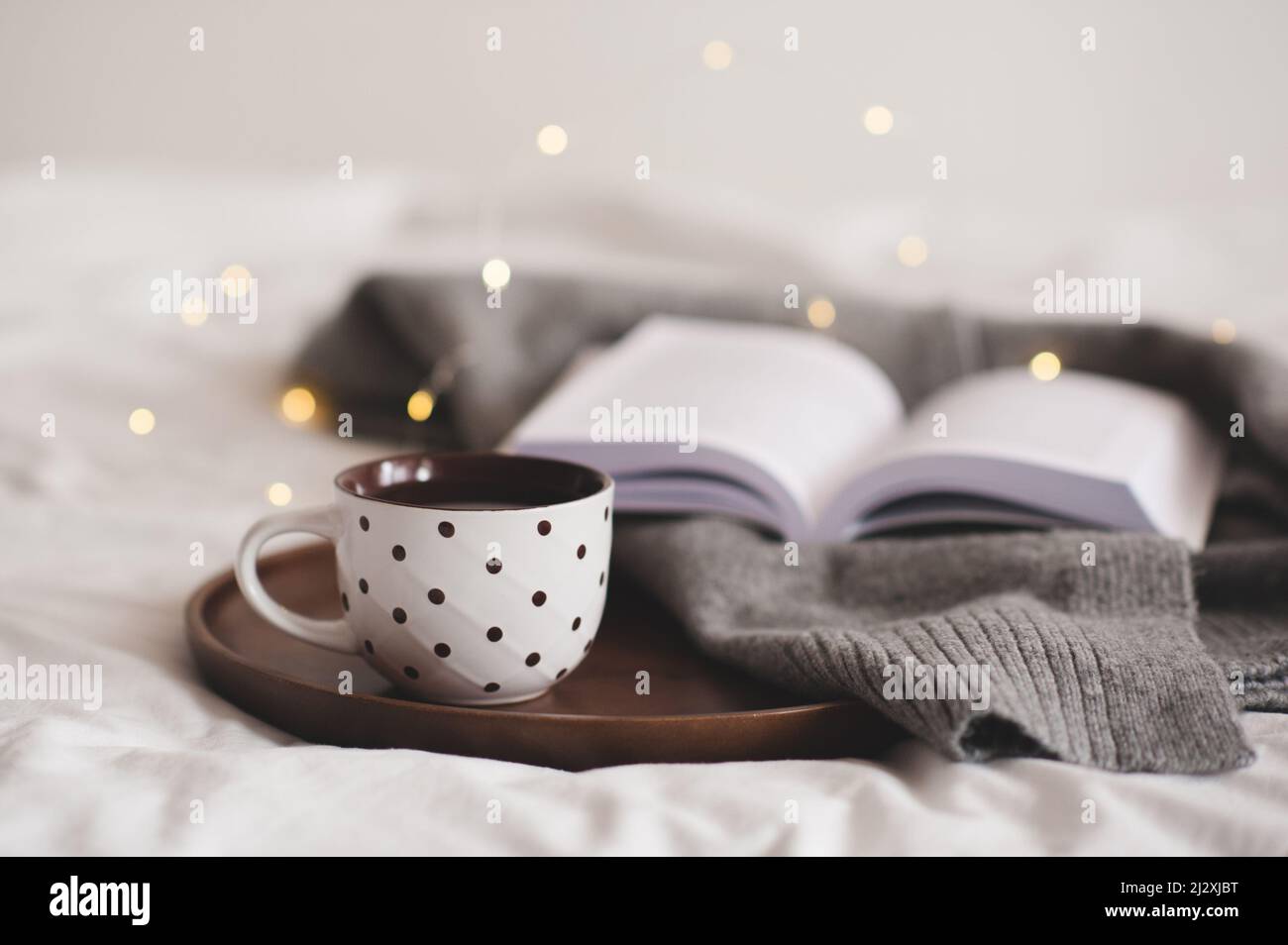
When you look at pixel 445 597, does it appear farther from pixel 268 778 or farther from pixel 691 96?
pixel 691 96

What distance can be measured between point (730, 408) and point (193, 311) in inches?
28.3

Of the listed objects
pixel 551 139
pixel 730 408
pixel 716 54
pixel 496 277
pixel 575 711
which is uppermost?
pixel 716 54

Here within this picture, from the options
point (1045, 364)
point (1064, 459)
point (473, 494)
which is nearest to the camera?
point (473, 494)

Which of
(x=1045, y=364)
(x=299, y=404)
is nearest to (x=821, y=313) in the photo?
(x=1045, y=364)

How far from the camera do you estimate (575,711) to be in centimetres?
54

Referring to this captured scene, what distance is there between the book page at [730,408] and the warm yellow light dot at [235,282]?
47 cm

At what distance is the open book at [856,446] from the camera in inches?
30.4

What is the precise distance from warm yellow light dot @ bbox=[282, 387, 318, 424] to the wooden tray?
22.2 inches

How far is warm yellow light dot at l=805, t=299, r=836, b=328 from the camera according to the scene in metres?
1.14

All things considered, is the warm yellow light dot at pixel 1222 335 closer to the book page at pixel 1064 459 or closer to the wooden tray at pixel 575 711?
the book page at pixel 1064 459

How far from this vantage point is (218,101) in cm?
191

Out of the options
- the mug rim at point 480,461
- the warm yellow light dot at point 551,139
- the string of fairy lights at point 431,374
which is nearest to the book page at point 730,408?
the string of fairy lights at point 431,374

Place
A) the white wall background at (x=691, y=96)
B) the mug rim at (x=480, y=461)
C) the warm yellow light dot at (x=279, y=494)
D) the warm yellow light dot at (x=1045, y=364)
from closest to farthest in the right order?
the mug rim at (x=480, y=461)
the warm yellow light dot at (x=279, y=494)
the warm yellow light dot at (x=1045, y=364)
the white wall background at (x=691, y=96)

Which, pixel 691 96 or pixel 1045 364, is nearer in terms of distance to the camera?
pixel 1045 364
